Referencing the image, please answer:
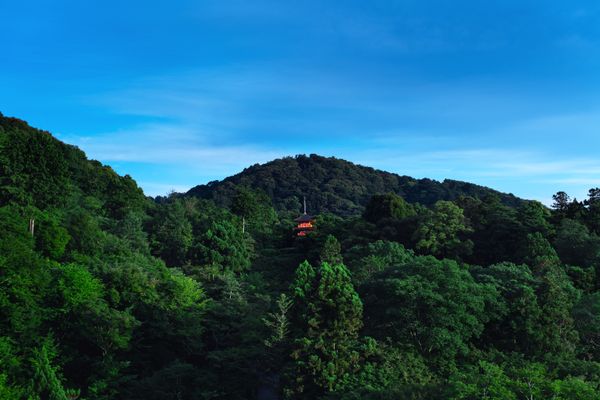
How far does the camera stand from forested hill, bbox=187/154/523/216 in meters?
106

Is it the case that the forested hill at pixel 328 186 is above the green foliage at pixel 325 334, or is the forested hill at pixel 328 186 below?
above

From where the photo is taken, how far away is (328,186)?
115438mm

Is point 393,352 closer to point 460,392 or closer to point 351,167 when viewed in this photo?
point 460,392

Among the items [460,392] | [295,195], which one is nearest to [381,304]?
[460,392]

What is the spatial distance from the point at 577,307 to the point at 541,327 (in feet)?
11.0

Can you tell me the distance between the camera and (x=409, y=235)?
37312 millimetres

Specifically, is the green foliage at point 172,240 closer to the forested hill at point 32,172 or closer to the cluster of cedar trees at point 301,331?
the forested hill at point 32,172

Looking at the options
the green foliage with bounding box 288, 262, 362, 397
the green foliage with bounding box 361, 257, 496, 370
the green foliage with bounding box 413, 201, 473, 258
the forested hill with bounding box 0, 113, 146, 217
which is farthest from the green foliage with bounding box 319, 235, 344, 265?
the forested hill with bounding box 0, 113, 146, 217

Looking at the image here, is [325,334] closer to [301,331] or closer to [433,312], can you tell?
[301,331]

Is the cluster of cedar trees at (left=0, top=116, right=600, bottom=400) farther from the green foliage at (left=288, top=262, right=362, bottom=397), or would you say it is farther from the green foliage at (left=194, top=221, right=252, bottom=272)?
the green foliage at (left=194, top=221, right=252, bottom=272)

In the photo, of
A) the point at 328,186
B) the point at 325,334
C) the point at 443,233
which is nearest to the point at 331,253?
the point at 443,233

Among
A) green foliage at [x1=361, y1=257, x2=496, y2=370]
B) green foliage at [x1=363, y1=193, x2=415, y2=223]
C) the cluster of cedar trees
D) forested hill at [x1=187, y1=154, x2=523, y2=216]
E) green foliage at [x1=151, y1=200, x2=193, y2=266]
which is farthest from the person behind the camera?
forested hill at [x1=187, y1=154, x2=523, y2=216]

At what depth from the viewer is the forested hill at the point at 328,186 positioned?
10588 centimetres

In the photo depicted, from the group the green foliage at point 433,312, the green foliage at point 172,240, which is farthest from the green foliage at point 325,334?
the green foliage at point 172,240
